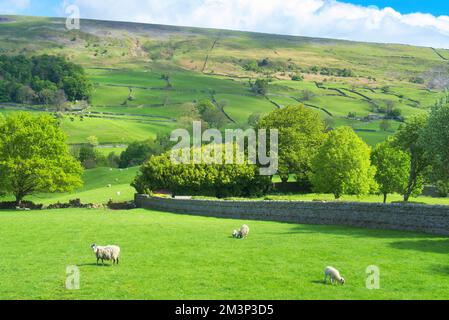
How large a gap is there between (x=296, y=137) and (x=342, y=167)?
14.6m

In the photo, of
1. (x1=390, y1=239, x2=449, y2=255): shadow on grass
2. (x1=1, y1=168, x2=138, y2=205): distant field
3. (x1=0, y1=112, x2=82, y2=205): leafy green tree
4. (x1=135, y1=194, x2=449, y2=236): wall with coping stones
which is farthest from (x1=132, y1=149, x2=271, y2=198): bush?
(x1=390, y1=239, x2=449, y2=255): shadow on grass

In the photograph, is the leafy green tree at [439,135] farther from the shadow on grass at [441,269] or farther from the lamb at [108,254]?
the lamb at [108,254]

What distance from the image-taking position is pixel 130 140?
516 feet

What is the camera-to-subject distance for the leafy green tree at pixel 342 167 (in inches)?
2768

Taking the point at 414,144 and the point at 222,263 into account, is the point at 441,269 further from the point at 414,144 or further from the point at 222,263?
the point at 414,144

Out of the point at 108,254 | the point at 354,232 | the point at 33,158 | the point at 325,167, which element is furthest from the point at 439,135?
the point at 33,158

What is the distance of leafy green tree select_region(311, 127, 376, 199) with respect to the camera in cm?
7031

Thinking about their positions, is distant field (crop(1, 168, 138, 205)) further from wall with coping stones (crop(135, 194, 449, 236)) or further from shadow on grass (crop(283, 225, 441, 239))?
shadow on grass (crop(283, 225, 441, 239))

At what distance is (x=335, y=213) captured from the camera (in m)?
42.2

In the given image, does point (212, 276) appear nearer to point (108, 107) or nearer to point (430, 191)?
point (430, 191)

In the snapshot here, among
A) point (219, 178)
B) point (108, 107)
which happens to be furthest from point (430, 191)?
point (108, 107)

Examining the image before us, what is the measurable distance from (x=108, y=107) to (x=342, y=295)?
186m

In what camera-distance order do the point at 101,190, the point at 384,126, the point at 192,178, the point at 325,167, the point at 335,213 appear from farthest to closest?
1. the point at 384,126
2. the point at 101,190
3. the point at 192,178
4. the point at 325,167
5. the point at 335,213

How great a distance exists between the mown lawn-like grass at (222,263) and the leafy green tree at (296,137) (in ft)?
144
